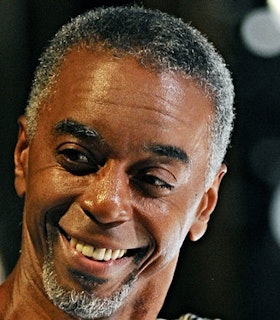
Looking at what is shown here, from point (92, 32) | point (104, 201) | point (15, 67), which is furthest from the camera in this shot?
point (15, 67)

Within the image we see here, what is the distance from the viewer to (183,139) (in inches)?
41.6

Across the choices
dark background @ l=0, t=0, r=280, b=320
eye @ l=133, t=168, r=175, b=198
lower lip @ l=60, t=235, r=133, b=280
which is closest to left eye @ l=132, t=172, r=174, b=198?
eye @ l=133, t=168, r=175, b=198

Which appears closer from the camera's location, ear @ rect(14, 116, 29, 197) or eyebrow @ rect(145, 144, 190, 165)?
eyebrow @ rect(145, 144, 190, 165)

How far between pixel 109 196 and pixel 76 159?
0.28ft

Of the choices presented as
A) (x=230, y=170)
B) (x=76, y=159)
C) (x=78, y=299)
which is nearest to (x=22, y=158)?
(x=76, y=159)

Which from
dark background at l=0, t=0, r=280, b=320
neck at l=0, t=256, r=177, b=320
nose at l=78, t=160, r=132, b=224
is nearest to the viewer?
nose at l=78, t=160, r=132, b=224

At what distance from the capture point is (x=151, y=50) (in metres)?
1.06

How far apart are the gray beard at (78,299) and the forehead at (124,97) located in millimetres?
203

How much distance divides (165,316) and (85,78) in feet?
2.48

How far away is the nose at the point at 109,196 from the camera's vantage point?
3.22 feet

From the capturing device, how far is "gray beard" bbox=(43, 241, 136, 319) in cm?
104

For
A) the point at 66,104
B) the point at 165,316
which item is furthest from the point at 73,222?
the point at 165,316

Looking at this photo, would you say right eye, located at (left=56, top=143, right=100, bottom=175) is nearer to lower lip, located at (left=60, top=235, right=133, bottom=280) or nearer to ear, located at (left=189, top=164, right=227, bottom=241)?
lower lip, located at (left=60, top=235, right=133, bottom=280)

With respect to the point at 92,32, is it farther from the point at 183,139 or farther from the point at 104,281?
the point at 104,281
